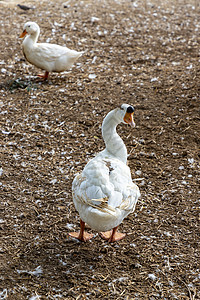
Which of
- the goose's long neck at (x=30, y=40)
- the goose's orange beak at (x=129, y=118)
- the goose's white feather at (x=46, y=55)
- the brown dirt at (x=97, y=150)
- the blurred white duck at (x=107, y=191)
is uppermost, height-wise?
the goose's orange beak at (x=129, y=118)

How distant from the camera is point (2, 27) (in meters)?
8.66

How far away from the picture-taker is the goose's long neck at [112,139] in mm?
4020

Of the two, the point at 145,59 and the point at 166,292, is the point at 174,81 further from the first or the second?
the point at 166,292

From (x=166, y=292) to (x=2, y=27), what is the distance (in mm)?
7318

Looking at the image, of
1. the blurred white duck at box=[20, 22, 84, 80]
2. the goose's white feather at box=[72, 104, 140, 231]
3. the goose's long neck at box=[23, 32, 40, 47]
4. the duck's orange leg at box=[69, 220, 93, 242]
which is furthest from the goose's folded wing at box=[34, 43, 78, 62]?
the duck's orange leg at box=[69, 220, 93, 242]

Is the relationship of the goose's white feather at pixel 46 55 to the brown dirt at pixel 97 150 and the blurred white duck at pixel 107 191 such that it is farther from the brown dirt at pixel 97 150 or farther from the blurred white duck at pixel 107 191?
the blurred white duck at pixel 107 191

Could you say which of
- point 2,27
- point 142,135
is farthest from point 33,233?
point 2,27

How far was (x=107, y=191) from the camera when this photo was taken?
3.30 m

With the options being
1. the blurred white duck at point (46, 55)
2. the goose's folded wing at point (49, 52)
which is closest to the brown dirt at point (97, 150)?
the blurred white duck at point (46, 55)

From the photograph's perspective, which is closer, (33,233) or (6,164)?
(33,233)

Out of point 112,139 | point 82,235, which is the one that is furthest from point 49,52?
point 82,235

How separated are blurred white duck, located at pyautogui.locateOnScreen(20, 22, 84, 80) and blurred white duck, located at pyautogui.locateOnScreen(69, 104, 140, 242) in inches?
110

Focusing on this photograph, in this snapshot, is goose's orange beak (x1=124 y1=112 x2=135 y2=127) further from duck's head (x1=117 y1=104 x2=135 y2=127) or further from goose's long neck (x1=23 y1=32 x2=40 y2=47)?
goose's long neck (x1=23 y1=32 x2=40 y2=47)

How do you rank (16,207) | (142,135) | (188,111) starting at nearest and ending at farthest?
1. (16,207)
2. (142,135)
3. (188,111)
